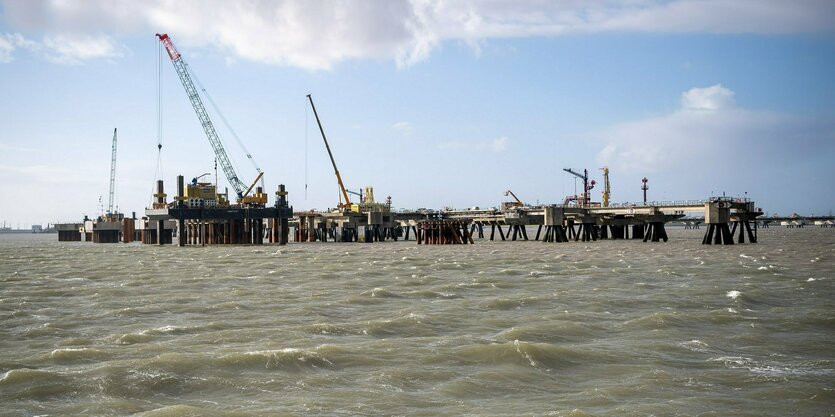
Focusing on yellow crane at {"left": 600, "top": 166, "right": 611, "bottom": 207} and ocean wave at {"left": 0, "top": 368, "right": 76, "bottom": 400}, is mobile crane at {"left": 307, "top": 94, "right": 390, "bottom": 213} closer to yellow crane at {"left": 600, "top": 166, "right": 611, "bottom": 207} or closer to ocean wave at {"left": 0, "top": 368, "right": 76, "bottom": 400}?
yellow crane at {"left": 600, "top": 166, "right": 611, "bottom": 207}

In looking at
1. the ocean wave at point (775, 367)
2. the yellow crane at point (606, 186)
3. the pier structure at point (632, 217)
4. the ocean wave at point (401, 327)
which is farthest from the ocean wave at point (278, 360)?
the yellow crane at point (606, 186)

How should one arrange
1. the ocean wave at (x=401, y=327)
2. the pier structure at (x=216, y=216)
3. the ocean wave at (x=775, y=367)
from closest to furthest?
the ocean wave at (x=775, y=367) < the ocean wave at (x=401, y=327) < the pier structure at (x=216, y=216)

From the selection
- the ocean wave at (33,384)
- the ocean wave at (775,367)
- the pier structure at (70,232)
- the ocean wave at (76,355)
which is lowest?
the ocean wave at (775,367)

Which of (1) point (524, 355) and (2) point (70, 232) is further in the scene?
(2) point (70, 232)

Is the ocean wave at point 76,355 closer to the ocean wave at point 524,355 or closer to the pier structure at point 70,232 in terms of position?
the ocean wave at point 524,355

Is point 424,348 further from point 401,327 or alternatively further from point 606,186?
point 606,186

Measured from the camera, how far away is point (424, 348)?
19.4m

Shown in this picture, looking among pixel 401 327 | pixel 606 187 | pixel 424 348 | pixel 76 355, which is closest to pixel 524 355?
pixel 424 348

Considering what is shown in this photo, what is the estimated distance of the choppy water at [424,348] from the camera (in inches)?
567

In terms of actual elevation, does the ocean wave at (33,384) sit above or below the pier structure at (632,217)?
below

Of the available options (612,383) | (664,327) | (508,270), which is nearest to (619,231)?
(508,270)

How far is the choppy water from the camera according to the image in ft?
47.3

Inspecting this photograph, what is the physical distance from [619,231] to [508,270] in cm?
7952

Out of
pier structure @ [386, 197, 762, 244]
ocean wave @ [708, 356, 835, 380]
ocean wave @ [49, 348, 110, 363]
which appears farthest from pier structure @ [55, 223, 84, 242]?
ocean wave @ [708, 356, 835, 380]
